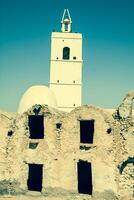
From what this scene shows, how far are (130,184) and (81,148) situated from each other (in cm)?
330

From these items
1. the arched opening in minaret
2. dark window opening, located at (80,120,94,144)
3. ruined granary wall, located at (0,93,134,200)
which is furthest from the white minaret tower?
ruined granary wall, located at (0,93,134,200)

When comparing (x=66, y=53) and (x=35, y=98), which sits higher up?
(x=66, y=53)

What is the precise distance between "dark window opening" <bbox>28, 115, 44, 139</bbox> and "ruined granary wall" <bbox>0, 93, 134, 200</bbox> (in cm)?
90

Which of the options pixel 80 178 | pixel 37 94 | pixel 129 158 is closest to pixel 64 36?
pixel 37 94

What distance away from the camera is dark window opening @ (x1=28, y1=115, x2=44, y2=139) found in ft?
69.3

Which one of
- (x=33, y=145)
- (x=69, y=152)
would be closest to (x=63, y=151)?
(x=69, y=152)

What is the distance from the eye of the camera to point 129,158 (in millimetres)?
18203

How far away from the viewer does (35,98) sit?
2869 cm

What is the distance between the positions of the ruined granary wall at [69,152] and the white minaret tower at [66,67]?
58.3 ft

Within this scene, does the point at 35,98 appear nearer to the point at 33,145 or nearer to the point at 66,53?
the point at 33,145

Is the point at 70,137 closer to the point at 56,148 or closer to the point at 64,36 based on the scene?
the point at 56,148

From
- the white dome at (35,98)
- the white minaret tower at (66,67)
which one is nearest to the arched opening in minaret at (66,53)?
the white minaret tower at (66,67)

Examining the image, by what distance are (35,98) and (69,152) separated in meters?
10.2

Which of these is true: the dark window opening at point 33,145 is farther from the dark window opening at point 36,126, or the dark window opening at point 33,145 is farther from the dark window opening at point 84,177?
the dark window opening at point 84,177
